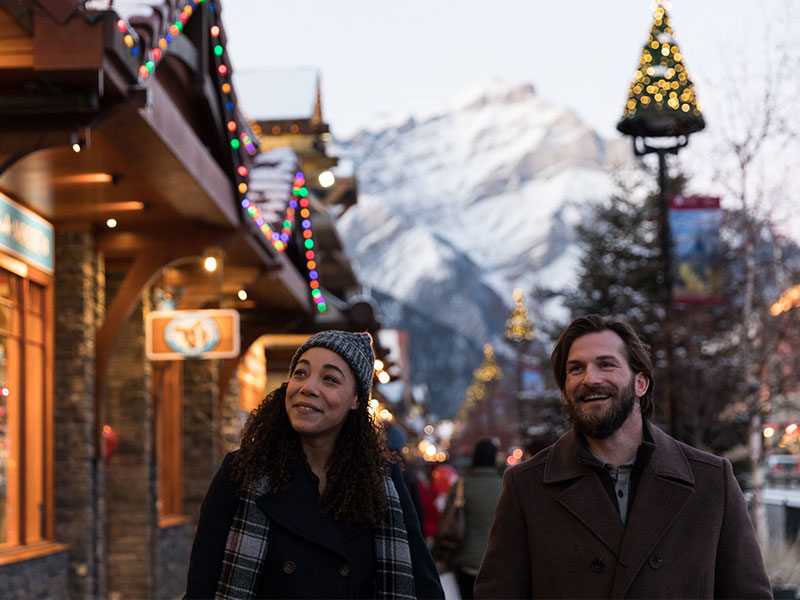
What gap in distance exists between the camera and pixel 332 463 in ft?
14.7

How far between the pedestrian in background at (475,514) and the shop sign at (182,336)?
5.43 m

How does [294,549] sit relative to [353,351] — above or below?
below

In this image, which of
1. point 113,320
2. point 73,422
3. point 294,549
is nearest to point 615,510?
point 294,549

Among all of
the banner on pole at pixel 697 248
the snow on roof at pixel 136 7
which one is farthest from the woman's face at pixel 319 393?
the banner on pole at pixel 697 248

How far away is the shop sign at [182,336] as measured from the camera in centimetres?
1580

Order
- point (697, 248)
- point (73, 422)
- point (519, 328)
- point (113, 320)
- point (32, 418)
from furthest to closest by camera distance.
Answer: point (519, 328) → point (697, 248) → point (113, 320) → point (73, 422) → point (32, 418)

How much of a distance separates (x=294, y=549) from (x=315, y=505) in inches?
6.5

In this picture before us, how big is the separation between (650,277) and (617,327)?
987 inches

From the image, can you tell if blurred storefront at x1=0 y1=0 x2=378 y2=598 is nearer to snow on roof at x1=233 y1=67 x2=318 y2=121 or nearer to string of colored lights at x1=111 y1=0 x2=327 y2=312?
string of colored lights at x1=111 y1=0 x2=327 y2=312

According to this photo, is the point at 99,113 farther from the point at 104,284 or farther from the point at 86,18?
the point at 104,284

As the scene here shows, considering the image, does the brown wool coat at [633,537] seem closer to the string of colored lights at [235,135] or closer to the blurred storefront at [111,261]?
the blurred storefront at [111,261]

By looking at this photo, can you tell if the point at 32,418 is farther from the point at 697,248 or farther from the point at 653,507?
the point at 653,507

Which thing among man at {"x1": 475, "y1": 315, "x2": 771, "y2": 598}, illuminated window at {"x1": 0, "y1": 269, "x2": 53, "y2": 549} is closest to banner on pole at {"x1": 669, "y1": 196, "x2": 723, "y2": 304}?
illuminated window at {"x1": 0, "y1": 269, "x2": 53, "y2": 549}

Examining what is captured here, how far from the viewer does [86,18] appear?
8172 mm
